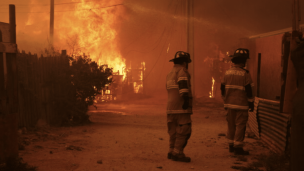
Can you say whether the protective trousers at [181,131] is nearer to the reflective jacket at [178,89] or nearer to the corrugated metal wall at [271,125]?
the reflective jacket at [178,89]

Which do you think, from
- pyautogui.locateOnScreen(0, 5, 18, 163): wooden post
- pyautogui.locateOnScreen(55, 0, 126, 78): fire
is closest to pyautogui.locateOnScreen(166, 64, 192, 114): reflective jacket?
pyautogui.locateOnScreen(0, 5, 18, 163): wooden post

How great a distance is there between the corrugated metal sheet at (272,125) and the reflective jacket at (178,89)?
5.69 feet

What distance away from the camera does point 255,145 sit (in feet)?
24.5

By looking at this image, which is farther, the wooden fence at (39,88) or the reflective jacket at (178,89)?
the wooden fence at (39,88)

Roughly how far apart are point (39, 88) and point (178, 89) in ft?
17.5

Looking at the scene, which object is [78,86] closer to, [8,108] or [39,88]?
[39,88]

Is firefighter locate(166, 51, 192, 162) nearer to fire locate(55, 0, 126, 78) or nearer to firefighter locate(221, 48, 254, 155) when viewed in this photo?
firefighter locate(221, 48, 254, 155)

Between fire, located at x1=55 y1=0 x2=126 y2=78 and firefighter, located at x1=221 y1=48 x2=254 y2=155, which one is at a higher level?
fire, located at x1=55 y1=0 x2=126 y2=78

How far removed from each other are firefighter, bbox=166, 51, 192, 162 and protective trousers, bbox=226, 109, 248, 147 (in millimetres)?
1094

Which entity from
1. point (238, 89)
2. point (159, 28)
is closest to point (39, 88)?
point (238, 89)

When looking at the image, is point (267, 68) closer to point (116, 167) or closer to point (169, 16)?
point (116, 167)

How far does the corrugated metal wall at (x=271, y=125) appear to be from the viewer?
5977 millimetres

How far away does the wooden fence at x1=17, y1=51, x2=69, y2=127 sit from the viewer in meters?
9.06

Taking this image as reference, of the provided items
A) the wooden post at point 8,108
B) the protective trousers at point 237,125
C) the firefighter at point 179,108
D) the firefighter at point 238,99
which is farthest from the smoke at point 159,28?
the wooden post at point 8,108
